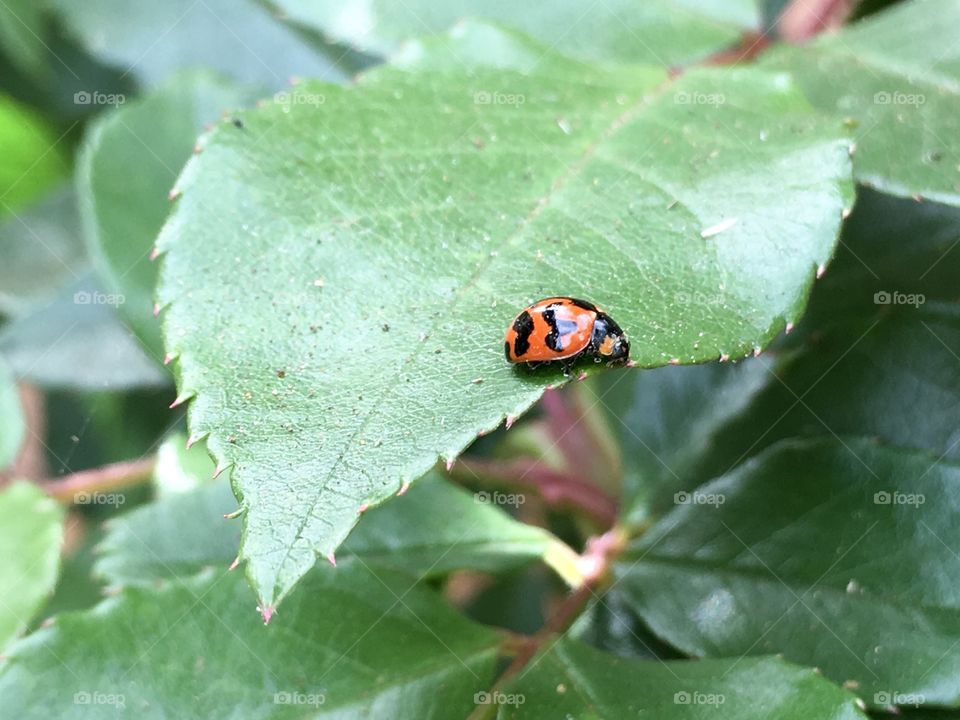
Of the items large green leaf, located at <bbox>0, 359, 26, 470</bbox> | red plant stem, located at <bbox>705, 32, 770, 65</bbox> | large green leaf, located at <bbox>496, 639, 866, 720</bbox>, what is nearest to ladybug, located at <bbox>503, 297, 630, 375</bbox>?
large green leaf, located at <bbox>496, 639, 866, 720</bbox>

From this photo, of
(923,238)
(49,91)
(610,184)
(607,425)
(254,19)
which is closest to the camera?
(610,184)

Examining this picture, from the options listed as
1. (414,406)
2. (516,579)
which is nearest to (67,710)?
(414,406)

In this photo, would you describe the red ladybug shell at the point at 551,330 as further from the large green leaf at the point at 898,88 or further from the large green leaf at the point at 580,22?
the large green leaf at the point at 580,22

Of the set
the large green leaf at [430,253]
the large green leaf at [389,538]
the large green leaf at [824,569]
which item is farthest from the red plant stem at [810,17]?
the large green leaf at [389,538]

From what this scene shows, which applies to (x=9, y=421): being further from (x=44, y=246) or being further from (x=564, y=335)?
(x=564, y=335)

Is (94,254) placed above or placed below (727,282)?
below

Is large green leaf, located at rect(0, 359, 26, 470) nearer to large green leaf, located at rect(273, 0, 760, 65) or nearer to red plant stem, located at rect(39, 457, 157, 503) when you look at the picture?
red plant stem, located at rect(39, 457, 157, 503)

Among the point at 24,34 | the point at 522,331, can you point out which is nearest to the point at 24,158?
the point at 24,34

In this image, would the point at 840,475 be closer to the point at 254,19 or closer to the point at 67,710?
the point at 67,710
